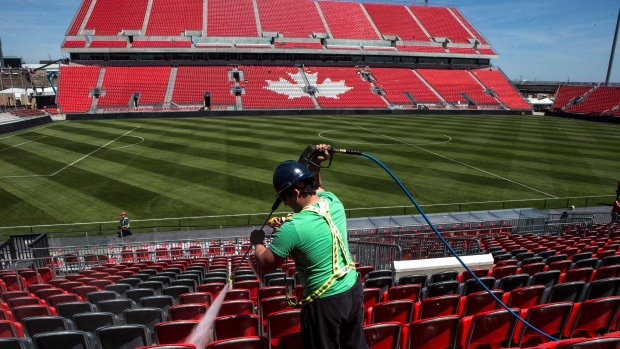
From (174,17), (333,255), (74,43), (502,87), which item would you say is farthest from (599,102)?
(74,43)

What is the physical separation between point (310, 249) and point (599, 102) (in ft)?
227

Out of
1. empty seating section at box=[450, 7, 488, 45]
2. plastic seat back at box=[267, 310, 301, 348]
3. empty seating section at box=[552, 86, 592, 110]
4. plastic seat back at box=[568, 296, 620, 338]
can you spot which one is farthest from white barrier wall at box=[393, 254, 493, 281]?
empty seating section at box=[450, 7, 488, 45]

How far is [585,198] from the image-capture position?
18.6 meters

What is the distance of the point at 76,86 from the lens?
1982 inches

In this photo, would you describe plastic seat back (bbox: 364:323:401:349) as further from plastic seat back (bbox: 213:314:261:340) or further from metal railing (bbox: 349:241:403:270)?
metal railing (bbox: 349:241:403:270)

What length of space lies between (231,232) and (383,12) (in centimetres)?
6926

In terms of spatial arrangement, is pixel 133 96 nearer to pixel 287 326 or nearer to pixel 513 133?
pixel 513 133

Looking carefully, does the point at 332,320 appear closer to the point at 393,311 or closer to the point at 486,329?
the point at 393,311

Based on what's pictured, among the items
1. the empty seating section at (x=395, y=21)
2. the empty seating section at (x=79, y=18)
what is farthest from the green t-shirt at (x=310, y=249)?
the empty seating section at (x=395, y=21)

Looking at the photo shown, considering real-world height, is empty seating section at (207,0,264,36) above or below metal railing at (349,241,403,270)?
above

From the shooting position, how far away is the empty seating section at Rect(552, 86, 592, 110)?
6144 cm

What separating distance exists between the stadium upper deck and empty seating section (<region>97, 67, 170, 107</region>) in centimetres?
353

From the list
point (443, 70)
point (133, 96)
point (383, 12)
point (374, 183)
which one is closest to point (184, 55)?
point (133, 96)

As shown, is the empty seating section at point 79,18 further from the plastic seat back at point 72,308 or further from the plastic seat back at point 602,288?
the plastic seat back at point 602,288
